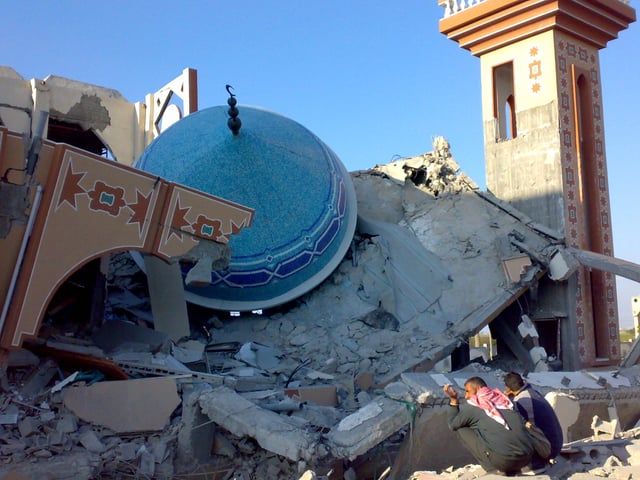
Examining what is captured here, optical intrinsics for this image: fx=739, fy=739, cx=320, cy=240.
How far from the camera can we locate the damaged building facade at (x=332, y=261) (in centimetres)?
654

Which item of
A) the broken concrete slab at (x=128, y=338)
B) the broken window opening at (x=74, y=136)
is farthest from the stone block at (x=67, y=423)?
the broken window opening at (x=74, y=136)

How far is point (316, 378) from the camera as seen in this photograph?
8336 mm

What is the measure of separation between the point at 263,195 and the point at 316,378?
3072mm

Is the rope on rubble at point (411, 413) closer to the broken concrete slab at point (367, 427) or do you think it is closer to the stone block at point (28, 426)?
the broken concrete slab at point (367, 427)

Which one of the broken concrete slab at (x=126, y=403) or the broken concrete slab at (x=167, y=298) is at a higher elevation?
the broken concrete slab at (x=167, y=298)

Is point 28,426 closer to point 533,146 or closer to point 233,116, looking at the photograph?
point 233,116

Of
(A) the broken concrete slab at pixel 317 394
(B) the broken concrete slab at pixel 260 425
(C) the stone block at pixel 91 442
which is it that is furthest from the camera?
(A) the broken concrete slab at pixel 317 394

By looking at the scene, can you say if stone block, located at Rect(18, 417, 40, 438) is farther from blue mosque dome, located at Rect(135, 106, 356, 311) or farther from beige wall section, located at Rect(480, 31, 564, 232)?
beige wall section, located at Rect(480, 31, 564, 232)

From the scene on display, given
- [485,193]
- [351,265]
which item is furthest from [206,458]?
[485,193]

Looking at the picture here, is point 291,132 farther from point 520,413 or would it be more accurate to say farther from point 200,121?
point 520,413

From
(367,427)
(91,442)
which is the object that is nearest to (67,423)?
(91,442)

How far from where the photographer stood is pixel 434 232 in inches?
477

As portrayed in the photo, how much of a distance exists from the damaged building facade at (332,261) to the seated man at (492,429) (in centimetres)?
134

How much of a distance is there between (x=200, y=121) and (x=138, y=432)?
5.85 meters
